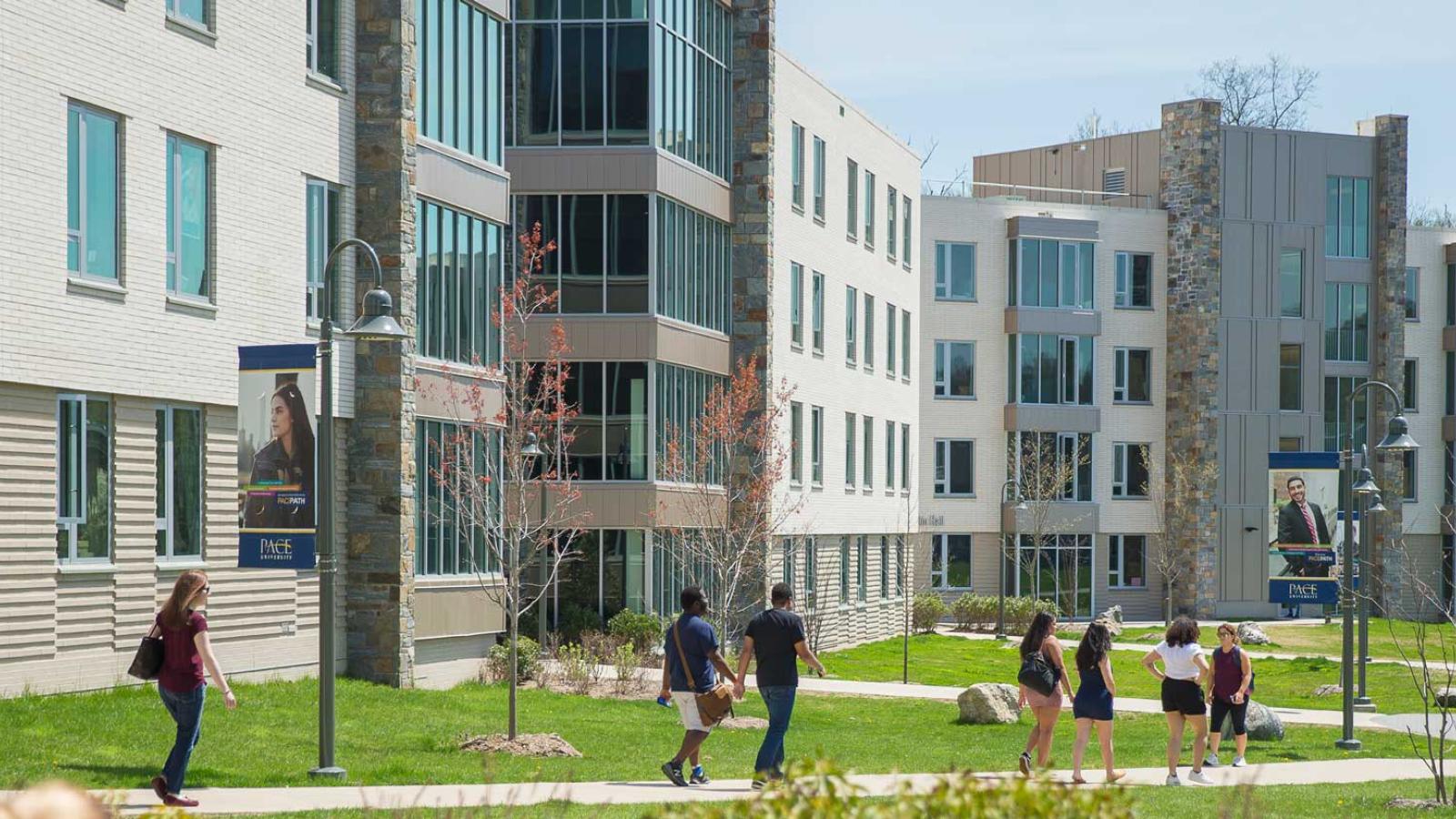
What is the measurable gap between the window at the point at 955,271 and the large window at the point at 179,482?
4098cm

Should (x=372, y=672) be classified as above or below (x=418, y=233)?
below

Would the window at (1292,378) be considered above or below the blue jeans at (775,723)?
above

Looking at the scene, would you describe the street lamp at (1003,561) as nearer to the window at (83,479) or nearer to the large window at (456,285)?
the large window at (456,285)

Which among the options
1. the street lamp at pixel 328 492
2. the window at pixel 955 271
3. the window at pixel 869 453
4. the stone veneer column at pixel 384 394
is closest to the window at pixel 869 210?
the window at pixel 869 453

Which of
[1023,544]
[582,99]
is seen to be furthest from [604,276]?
[1023,544]

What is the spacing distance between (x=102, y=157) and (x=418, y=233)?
6.71 m

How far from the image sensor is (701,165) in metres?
38.1

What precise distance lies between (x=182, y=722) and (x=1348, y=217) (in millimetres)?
58213

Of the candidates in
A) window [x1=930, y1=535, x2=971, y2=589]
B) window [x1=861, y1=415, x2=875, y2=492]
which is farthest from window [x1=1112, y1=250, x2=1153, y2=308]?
window [x1=861, y1=415, x2=875, y2=492]

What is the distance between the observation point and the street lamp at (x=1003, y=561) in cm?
5316

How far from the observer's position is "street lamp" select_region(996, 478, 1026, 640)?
53.2 metres

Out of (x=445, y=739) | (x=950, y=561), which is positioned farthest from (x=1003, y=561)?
(x=445, y=739)

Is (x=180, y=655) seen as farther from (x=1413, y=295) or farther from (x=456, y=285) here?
(x=1413, y=295)

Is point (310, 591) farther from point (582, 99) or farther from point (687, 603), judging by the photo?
point (582, 99)
